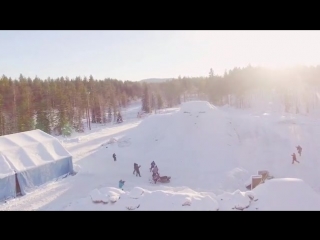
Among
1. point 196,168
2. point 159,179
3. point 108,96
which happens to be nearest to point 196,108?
point 196,168

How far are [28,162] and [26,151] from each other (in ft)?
3.31

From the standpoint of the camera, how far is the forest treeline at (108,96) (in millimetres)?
38500

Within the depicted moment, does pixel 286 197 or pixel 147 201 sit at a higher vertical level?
pixel 286 197

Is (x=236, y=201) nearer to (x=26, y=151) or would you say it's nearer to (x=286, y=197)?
(x=286, y=197)

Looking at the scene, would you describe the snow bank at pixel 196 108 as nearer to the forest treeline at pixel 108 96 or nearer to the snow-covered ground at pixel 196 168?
the snow-covered ground at pixel 196 168

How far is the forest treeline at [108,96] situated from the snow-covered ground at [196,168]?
11.1m

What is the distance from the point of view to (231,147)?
75.7 ft

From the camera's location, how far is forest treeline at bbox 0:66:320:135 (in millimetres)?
38500

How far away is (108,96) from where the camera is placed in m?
57.2

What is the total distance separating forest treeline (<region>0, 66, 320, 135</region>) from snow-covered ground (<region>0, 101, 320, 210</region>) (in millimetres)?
11081
